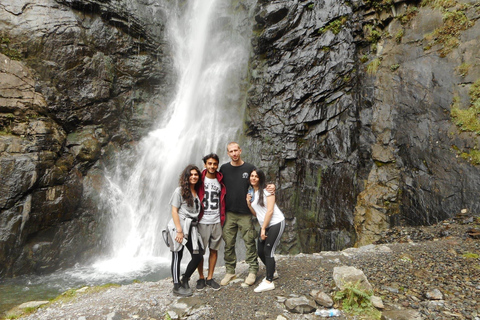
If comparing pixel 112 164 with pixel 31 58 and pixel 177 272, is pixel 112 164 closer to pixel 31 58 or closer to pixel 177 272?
pixel 31 58

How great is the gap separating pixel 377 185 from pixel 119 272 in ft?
32.2

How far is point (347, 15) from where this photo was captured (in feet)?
36.4

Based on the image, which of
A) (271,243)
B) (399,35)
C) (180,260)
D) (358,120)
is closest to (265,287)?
(271,243)

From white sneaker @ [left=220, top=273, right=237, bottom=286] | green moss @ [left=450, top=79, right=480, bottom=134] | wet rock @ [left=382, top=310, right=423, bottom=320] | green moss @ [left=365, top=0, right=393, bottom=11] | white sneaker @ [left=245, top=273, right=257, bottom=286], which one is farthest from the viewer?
green moss @ [left=365, top=0, right=393, bottom=11]

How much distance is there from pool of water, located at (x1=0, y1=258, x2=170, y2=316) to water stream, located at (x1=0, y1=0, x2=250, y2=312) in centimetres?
3

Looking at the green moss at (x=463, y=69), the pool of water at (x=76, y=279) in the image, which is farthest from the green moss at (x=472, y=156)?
the pool of water at (x=76, y=279)

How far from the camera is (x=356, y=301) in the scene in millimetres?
3324

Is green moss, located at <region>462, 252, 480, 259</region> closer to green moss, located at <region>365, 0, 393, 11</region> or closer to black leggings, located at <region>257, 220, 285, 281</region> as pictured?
black leggings, located at <region>257, 220, 285, 281</region>

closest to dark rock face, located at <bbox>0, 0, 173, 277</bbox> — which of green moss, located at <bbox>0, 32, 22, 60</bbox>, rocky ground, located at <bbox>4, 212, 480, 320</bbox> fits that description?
green moss, located at <bbox>0, 32, 22, 60</bbox>

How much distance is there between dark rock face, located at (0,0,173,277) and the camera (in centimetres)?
1020

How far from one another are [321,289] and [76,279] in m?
9.24

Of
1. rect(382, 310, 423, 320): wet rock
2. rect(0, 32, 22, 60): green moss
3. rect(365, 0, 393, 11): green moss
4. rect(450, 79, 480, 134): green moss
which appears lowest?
A: rect(382, 310, 423, 320): wet rock

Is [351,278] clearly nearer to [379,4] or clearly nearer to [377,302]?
[377,302]

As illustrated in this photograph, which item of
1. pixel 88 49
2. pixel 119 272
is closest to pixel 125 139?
pixel 88 49
